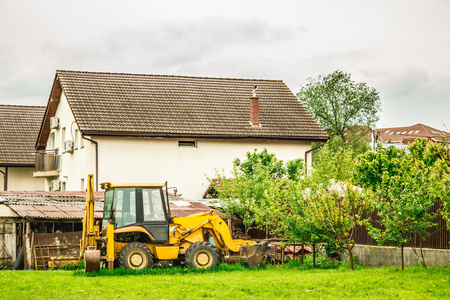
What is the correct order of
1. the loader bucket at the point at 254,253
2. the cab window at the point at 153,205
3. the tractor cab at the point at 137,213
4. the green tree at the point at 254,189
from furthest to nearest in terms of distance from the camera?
the green tree at the point at 254,189 → the loader bucket at the point at 254,253 → the cab window at the point at 153,205 → the tractor cab at the point at 137,213

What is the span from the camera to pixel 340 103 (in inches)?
2482

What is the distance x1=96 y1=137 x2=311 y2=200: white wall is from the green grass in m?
14.0

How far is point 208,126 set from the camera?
35.2m

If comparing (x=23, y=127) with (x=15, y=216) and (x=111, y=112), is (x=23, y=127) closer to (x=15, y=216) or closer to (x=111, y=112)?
(x=111, y=112)

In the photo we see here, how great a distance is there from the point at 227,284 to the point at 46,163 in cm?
2706

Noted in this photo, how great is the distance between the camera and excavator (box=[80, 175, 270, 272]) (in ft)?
63.8

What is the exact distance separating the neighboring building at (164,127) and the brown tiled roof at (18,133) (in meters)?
4.50

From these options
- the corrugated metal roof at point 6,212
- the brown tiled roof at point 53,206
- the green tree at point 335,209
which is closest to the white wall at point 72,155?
the brown tiled roof at point 53,206

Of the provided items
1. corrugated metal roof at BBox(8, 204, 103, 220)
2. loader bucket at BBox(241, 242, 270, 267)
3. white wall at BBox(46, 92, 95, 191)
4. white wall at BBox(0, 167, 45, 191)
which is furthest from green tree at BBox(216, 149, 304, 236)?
white wall at BBox(0, 167, 45, 191)

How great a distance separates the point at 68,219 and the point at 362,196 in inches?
431

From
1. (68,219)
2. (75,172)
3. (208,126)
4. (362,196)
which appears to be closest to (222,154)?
(208,126)

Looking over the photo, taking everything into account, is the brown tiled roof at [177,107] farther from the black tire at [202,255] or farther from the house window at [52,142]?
the black tire at [202,255]

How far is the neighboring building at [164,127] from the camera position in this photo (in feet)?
110

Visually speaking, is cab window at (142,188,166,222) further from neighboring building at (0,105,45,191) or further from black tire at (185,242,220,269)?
neighboring building at (0,105,45,191)
